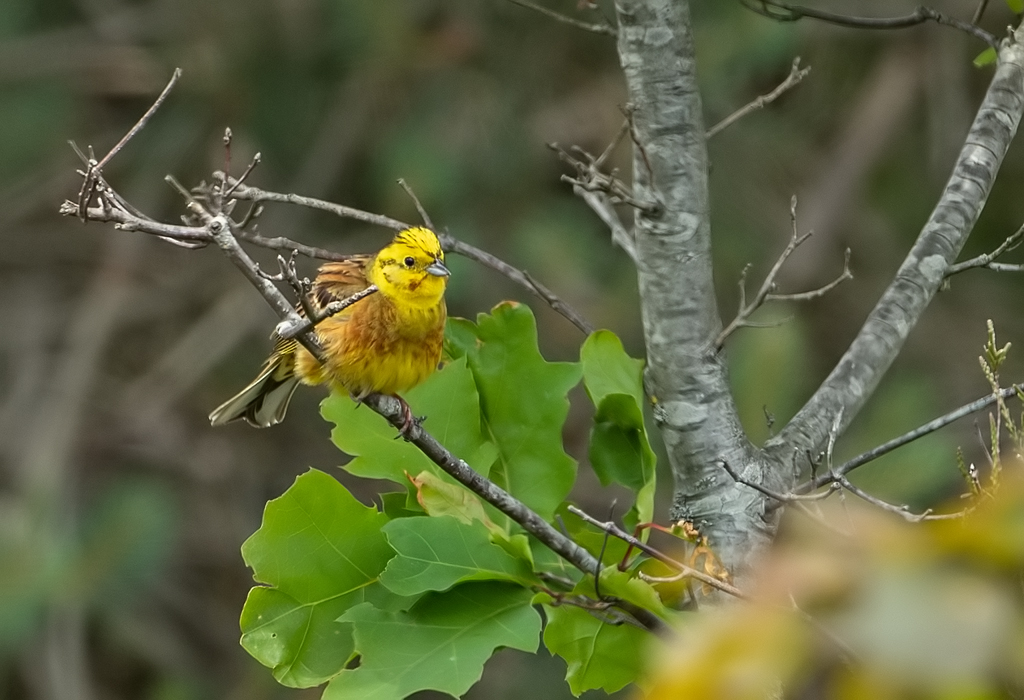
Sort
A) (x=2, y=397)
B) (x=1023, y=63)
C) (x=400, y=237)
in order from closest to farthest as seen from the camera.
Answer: (x=1023, y=63)
(x=400, y=237)
(x=2, y=397)

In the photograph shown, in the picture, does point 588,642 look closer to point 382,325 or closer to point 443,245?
point 443,245

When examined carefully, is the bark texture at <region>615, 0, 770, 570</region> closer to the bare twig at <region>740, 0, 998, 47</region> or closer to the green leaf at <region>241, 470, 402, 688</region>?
the bare twig at <region>740, 0, 998, 47</region>

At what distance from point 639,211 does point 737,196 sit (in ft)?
9.79

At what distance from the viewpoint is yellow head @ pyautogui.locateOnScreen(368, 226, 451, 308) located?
288 cm

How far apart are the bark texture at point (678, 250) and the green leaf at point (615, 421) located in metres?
0.05

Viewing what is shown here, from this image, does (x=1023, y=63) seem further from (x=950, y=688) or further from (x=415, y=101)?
(x=415, y=101)

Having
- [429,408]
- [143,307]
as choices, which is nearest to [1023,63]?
[429,408]

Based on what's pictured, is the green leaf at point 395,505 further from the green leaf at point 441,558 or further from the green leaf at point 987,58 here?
the green leaf at point 987,58

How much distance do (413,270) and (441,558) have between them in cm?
123

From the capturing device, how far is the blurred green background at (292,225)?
15.4ft

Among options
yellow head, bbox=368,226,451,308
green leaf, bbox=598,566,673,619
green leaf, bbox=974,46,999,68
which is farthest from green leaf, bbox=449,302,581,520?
green leaf, bbox=974,46,999,68

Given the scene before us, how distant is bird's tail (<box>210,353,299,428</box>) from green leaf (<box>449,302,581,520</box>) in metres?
1.14

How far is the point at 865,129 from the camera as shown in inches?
216

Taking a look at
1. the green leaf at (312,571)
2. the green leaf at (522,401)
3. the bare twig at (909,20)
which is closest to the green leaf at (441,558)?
the green leaf at (312,571)
